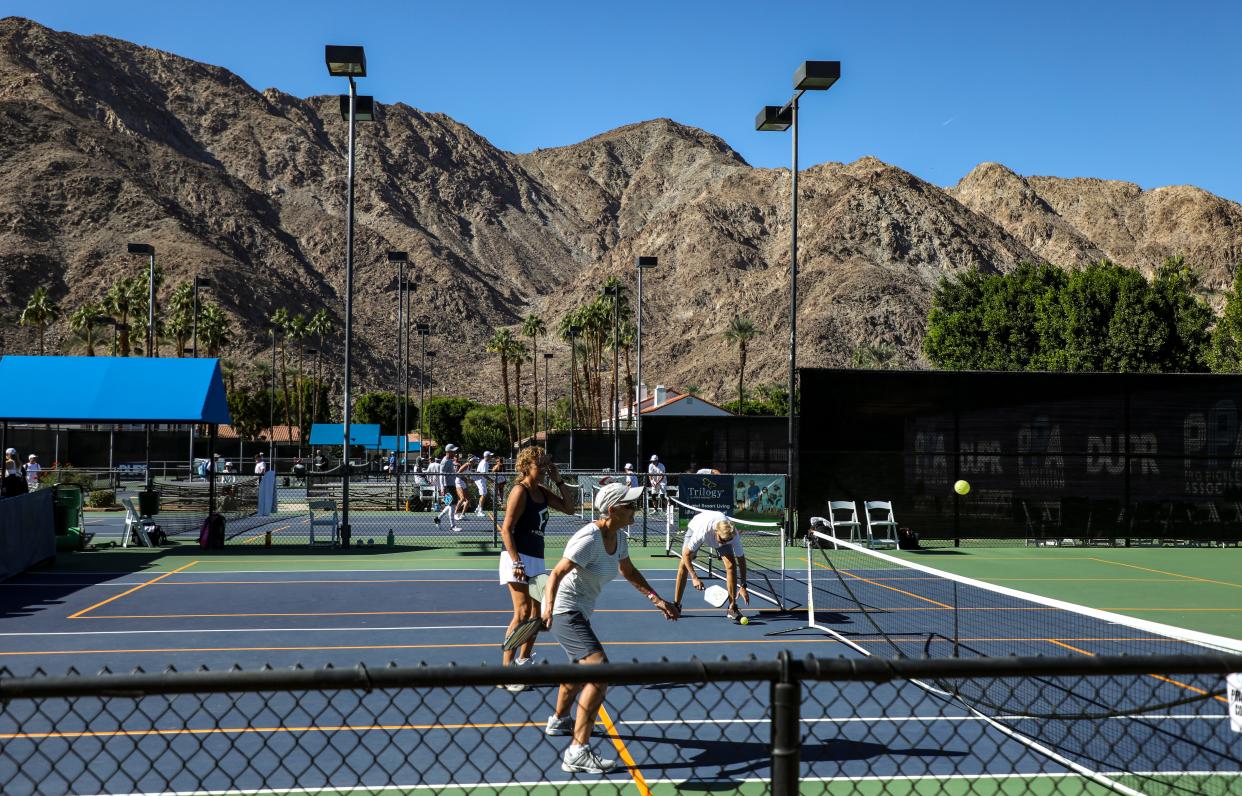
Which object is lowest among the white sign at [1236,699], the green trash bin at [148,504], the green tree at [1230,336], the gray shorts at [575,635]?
the green trash bin at [148,504]

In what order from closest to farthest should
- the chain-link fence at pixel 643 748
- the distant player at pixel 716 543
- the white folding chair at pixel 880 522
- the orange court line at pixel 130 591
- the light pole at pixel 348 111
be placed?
the chain-link fence at pixel 643 748 → the distant player at pixel 716 543 → the orange court line at pixel 130 591 → the light pole at pixel 348 111 → the white folding chair at pixel 880 522

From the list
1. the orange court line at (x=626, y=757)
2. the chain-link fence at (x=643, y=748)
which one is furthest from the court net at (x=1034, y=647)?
the orange court line at (x=626, y=757)

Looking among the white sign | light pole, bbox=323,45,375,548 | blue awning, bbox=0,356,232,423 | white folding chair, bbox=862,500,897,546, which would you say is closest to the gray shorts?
the white sign

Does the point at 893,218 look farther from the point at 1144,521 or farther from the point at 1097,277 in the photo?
the point at 1144,521

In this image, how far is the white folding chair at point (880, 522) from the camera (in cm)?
2218

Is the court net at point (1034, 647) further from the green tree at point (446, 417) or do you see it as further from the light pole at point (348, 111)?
the green tree at point (446, 417)

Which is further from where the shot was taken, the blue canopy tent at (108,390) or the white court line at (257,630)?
the blue canopy tent at (108,390)

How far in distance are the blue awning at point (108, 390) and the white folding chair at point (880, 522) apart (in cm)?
1316

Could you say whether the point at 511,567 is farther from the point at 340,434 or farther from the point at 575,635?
the point at 340,434

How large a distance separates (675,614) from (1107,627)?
7261 millimetres

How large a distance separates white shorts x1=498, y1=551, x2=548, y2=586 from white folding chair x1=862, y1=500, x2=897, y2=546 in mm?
13784

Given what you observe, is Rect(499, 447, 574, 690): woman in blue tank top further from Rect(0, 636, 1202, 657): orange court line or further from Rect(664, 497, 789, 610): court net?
Rect(664, 497, 789, 610): court net

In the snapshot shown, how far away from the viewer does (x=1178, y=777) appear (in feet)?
22.1

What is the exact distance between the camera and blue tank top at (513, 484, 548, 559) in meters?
8.80
